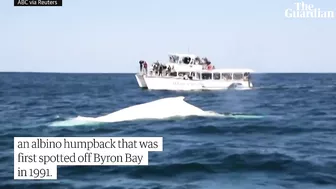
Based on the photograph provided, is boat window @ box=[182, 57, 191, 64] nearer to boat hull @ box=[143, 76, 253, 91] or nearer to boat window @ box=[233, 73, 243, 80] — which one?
boat hull @ box=[143, 76, 253, 91]

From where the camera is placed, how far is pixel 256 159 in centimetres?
1666

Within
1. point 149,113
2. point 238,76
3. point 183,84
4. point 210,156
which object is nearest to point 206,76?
point 238,76

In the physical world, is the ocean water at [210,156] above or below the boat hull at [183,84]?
below

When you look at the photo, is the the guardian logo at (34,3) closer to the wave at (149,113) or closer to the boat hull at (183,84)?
the wave at (149,113)

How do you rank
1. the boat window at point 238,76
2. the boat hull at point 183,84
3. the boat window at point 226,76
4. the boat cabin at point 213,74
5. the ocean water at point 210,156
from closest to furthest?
the ocean water at point 210,156 < the boat hull at point 183,84 < the boat cabin at point 213,74 < the boat window at point 226,76 < the boat window at point 238,76

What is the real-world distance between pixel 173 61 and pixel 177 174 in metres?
63.8

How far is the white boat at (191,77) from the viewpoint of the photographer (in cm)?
7219

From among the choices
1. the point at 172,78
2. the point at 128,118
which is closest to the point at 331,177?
the point at 128,118

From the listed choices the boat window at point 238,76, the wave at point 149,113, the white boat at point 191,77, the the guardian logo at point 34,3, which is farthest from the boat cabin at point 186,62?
the the guardian logo at point 34,3

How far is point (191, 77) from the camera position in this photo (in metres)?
75.6

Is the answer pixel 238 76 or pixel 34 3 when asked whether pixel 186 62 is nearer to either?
pixel 238 76

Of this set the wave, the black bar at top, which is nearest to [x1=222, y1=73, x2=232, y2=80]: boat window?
the wave

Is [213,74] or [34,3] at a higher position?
[34,3]

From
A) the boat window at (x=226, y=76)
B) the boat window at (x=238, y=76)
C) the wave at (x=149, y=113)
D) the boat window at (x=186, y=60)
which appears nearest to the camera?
the wave at (x=149, y=113)
